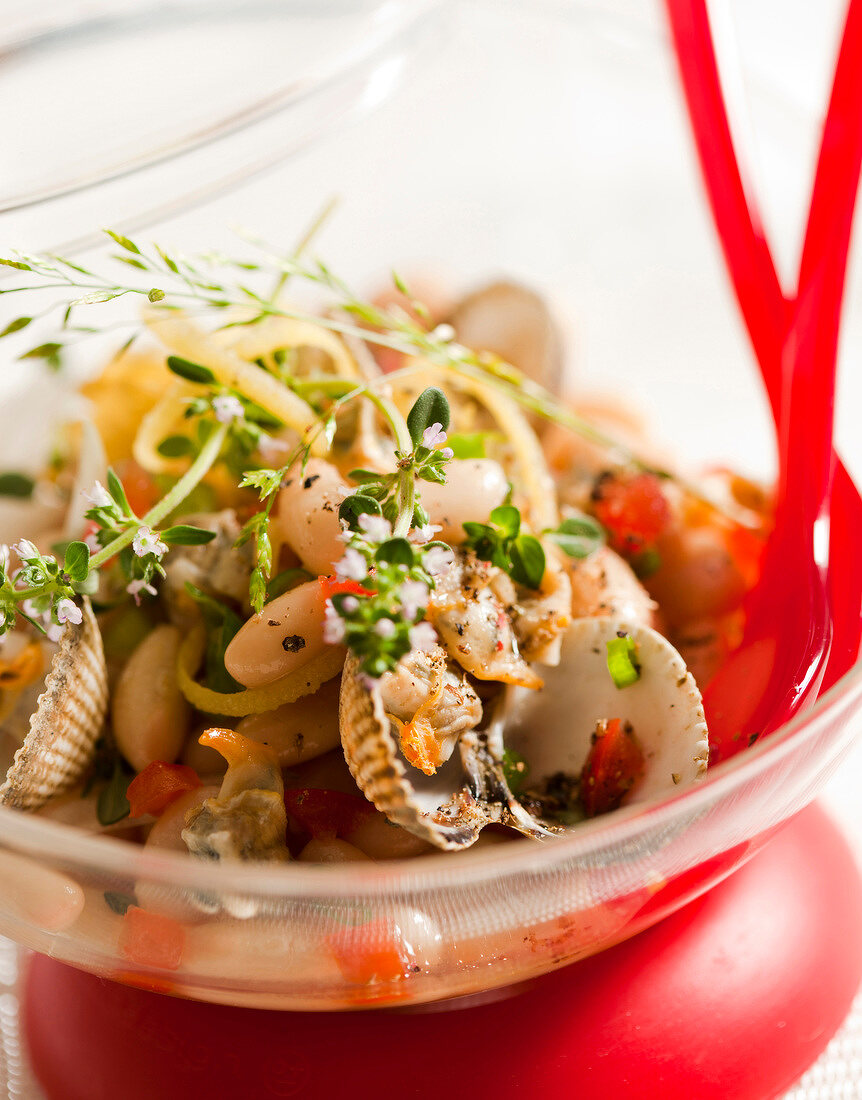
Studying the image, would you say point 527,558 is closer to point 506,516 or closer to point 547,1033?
point 506,516

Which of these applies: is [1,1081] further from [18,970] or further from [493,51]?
[493,51]

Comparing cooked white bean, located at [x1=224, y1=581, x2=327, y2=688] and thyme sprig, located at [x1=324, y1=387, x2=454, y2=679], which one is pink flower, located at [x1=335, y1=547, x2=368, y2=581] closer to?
thyme sprig, located at [x1=324, y1=387, x2=454, y2=679]

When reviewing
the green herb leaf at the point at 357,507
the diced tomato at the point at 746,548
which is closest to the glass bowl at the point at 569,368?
the green herb leaf at the point at 357,507

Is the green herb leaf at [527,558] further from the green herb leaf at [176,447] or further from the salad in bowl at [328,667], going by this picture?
the green herb leaf at [176,447]

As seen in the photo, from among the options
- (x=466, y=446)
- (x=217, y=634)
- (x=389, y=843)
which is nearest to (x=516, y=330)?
(x=466, y=446)

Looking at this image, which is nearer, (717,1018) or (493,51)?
(717,1018)

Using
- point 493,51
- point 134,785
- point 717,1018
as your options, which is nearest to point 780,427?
point 717,1018
